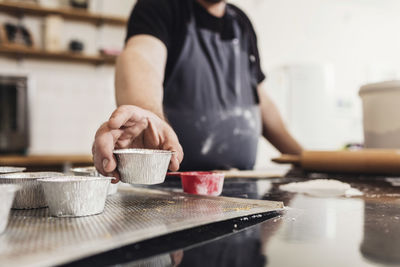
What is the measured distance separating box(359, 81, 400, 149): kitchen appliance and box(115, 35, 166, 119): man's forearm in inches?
35.5

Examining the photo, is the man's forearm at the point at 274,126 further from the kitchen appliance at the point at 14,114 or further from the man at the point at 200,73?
the kitchen appliance at the point at 14,114

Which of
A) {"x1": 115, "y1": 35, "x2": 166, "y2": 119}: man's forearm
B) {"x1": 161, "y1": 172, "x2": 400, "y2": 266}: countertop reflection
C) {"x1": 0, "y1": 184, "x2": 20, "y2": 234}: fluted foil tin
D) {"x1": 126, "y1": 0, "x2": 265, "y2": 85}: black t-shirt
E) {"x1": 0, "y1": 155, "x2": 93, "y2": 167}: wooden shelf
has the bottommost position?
{"x1": 161, "y1": 172, "x2": 400, "y2": 266}: countertop reflection

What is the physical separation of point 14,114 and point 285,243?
3314mm

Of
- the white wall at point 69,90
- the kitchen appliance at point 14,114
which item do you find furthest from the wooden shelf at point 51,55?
the kitchen appliance at point 14,114

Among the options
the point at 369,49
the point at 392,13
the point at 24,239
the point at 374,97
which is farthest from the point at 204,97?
the point at 392,13

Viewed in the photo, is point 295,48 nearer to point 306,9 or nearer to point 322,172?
point 306,9

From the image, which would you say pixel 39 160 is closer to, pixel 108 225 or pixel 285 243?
pixel 108 225

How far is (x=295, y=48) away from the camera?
4910 millimetres

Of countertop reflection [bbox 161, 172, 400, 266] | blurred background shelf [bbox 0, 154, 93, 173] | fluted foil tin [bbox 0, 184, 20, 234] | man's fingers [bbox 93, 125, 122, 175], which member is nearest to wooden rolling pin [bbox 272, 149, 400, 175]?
countertop reflection [bbox 161, 172, 400, 266]

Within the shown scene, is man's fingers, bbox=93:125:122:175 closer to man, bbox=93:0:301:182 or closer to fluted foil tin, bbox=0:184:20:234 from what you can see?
fluted foil tin, bbox=0:184:20:234

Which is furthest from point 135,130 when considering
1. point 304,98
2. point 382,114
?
point 304,98

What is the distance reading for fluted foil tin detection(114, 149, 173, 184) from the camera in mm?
724

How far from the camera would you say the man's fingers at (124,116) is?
2.47 ft

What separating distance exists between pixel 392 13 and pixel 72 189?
6.48 m
